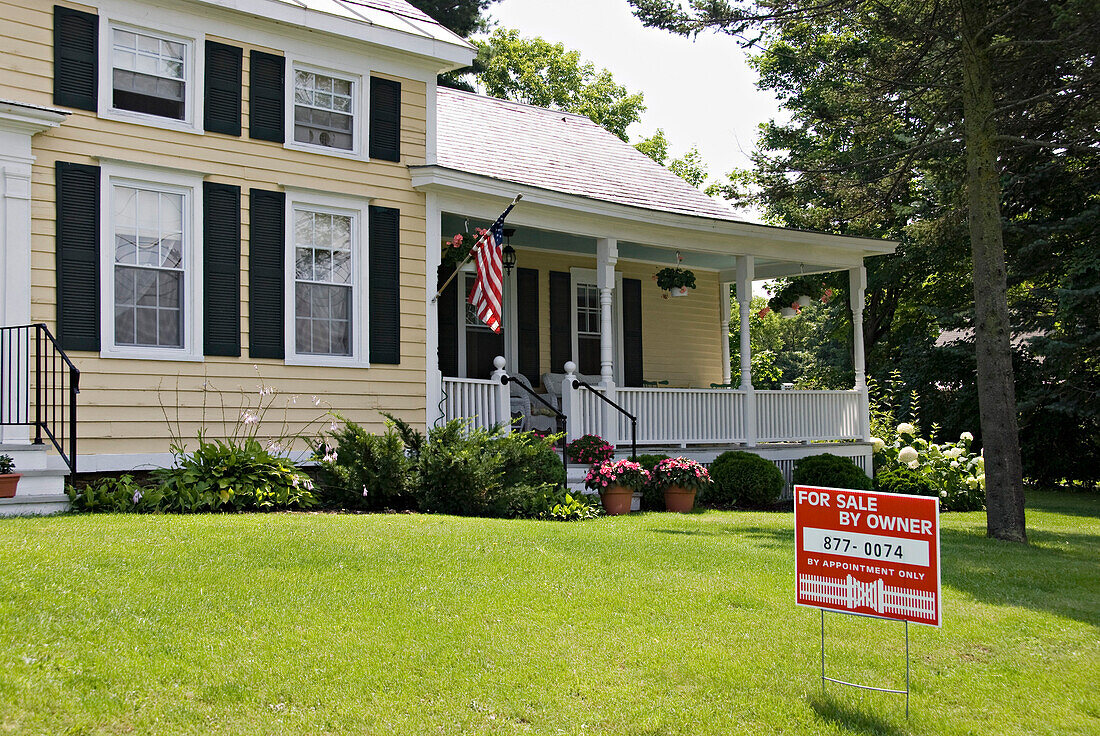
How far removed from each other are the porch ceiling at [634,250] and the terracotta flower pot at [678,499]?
12.8ft

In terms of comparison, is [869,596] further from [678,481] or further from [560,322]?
[560,322]

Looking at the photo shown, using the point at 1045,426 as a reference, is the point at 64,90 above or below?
above

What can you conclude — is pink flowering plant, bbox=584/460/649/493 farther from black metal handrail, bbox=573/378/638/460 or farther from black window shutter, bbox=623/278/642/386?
black window shutter, bbox=623/278/642/386

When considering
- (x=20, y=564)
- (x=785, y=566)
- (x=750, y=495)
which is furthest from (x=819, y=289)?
(x=20, y=564)

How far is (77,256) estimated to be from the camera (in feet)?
33.2

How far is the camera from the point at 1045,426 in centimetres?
2009

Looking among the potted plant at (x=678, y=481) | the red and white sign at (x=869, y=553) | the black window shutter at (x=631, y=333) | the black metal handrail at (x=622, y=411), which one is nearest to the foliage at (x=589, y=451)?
the black metal handrail at (x=622, y=411)

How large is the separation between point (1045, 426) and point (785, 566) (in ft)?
47.5

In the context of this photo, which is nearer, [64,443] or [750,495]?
[64,443]

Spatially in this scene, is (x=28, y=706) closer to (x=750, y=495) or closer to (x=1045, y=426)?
(x=750, y=495)

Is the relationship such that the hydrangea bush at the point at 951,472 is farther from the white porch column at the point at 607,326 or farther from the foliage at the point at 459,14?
the foliage at the point at 459,14

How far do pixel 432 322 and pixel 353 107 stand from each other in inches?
111

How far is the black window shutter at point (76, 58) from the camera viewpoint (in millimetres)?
10125

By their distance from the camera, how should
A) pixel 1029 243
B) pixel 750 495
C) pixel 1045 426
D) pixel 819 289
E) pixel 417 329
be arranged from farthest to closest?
1. pixel 1045 426
2. pixel 1029 243
3. pixel 819 289
4. pixel 750 495
5. pixel 417 329
